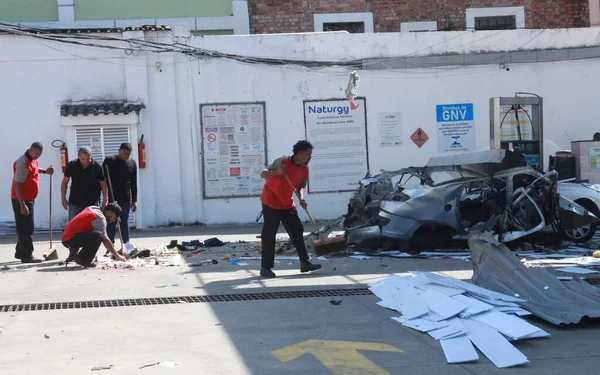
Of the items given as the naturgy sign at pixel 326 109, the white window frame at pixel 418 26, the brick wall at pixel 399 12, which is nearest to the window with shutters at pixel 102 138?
the naturgy sign at pixel 326 109

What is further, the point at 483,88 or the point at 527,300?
the point at 483,88

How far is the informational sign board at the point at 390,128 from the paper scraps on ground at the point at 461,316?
10834 mm

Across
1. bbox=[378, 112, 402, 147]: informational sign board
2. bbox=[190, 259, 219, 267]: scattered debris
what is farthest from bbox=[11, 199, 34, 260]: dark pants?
bbox=[378, 112, 402, 147]: informational sign board

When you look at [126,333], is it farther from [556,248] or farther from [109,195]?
[556,248]

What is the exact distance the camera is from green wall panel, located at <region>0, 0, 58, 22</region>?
872 inches

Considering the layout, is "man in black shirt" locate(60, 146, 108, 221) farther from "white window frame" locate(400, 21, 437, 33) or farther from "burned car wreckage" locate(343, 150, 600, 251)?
"white window frame" locate(400, 21, 437, 33)

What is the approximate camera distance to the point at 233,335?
719 cm

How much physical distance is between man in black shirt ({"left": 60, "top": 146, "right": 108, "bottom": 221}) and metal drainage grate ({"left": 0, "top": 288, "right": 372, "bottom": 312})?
395cm

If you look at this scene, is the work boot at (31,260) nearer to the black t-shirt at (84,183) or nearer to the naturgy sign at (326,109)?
the black t-shirt at (84,183)

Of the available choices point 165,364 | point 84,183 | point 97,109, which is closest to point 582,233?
point 84,183

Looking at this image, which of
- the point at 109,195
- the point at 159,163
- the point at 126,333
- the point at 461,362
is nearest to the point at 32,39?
the point at 159,163

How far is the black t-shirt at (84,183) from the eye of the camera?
41.7 feet

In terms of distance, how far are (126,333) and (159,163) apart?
1177 cm

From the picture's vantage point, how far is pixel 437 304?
7.61 meters
